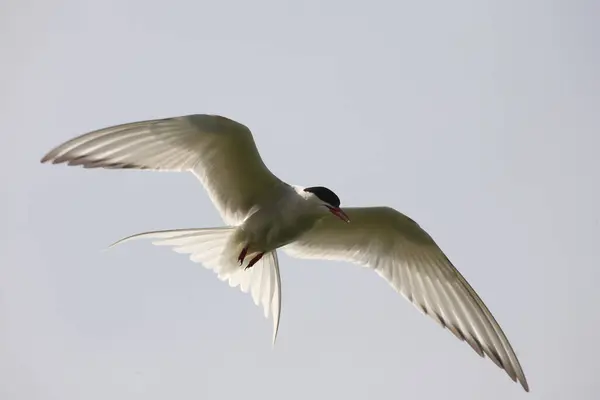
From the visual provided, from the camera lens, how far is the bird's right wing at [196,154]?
19.1 feet

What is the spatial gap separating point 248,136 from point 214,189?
2.20 feet

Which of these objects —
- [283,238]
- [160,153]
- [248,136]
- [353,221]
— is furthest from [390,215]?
[160,153]

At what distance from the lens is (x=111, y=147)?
19.4ft

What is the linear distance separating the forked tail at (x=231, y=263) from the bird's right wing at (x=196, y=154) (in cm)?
26

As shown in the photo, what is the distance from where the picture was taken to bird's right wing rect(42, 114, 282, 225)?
5836mm

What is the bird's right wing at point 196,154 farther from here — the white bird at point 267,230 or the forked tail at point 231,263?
the forked tail at point 231,263

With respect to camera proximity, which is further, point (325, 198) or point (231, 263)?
point (231, 263)

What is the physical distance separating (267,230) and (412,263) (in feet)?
5.03

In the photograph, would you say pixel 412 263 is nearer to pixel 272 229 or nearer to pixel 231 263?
pixel 272 229

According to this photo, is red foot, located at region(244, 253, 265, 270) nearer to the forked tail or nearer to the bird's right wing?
the forked tail

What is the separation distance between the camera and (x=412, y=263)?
7074 millimetres

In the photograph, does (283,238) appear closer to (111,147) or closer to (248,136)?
(248,136)

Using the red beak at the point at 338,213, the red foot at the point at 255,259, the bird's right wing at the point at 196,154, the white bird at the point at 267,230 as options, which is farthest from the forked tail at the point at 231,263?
the red beak at the point at 338,213

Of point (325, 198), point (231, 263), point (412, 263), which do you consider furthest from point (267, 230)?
point (412, 263)
